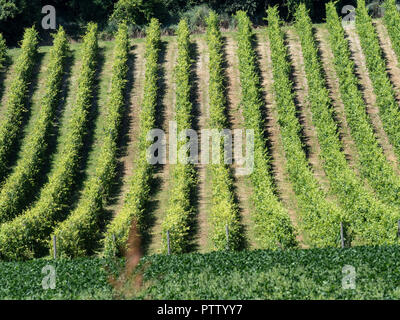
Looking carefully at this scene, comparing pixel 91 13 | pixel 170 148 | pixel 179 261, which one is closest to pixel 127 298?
pixel 179 261

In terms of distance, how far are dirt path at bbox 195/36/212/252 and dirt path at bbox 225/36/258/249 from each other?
1285mm

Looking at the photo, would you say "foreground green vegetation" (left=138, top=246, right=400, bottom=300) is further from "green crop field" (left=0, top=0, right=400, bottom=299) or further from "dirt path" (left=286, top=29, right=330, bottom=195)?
"dirt path" (left=286, top=29, right=330, bottom=195)

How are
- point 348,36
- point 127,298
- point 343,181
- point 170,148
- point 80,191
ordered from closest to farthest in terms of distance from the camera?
1. point 127,298
2. point 343,181
3. point 80,191
4. point 170,148
5. point 348,36

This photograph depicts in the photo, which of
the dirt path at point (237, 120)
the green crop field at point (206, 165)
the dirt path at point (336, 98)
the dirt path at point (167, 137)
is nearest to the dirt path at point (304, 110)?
the green crop field at point (206, 165)

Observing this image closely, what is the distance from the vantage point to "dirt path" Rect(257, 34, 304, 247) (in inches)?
1113

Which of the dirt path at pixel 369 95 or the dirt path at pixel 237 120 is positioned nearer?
the dirt path at pixel 237 120

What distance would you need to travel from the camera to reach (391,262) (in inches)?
775

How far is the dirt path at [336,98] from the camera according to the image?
104 feet

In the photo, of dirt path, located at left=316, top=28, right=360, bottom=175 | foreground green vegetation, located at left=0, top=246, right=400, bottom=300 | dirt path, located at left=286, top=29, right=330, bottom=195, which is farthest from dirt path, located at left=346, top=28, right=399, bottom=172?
foreground green vegetation, located at left=0, top=246, right=400, bottom=300

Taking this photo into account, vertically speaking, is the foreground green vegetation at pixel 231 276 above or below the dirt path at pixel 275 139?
below

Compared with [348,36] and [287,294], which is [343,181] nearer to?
[287,294]

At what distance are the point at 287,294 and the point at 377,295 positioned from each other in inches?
93.9

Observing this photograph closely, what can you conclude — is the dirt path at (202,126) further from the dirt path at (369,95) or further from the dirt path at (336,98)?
the dirt path at (369,95)

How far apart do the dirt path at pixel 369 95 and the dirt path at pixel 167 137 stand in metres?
10.6
